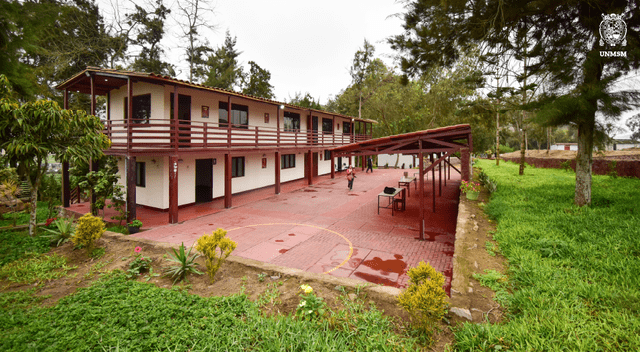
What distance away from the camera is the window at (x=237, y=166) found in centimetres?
1705

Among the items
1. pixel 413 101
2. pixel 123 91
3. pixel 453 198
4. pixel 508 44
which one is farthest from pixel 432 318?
pixel 413 101

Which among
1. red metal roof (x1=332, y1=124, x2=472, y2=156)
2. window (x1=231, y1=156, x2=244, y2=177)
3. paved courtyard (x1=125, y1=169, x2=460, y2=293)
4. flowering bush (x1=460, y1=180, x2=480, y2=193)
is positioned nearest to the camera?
paved courtyard (x1=125, y1=169, x2=460, y2=293)

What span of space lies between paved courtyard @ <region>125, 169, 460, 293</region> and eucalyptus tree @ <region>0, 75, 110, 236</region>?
11.2ft

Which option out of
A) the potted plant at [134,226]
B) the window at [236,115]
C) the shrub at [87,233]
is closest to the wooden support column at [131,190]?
the potted plant at [134,226]

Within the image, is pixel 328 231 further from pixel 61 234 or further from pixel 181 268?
pixel 61 234

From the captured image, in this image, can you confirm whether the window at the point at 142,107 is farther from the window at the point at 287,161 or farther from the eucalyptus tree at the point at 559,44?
the eucalyptus tree at the point at 559,44

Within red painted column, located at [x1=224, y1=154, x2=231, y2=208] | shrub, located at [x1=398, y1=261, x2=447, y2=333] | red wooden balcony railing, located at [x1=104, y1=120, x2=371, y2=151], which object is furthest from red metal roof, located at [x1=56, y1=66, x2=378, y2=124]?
shrub, located at [x1=398, y1=261, x2=447, y2=333]

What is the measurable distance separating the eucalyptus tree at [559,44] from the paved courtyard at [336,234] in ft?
15.1

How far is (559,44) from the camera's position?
861 cm

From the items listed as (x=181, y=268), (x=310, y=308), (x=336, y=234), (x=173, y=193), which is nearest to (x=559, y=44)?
(x=336, y=234)

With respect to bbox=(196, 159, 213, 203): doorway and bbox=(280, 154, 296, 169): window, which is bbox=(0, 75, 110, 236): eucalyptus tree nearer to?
bbox=(196, 159, 213, 203): doorway

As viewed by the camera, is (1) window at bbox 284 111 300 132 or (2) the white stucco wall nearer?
(1) window at bbox 284 111 300 132

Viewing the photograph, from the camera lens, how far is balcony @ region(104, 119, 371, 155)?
11141mm

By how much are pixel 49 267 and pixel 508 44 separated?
14111 mm
